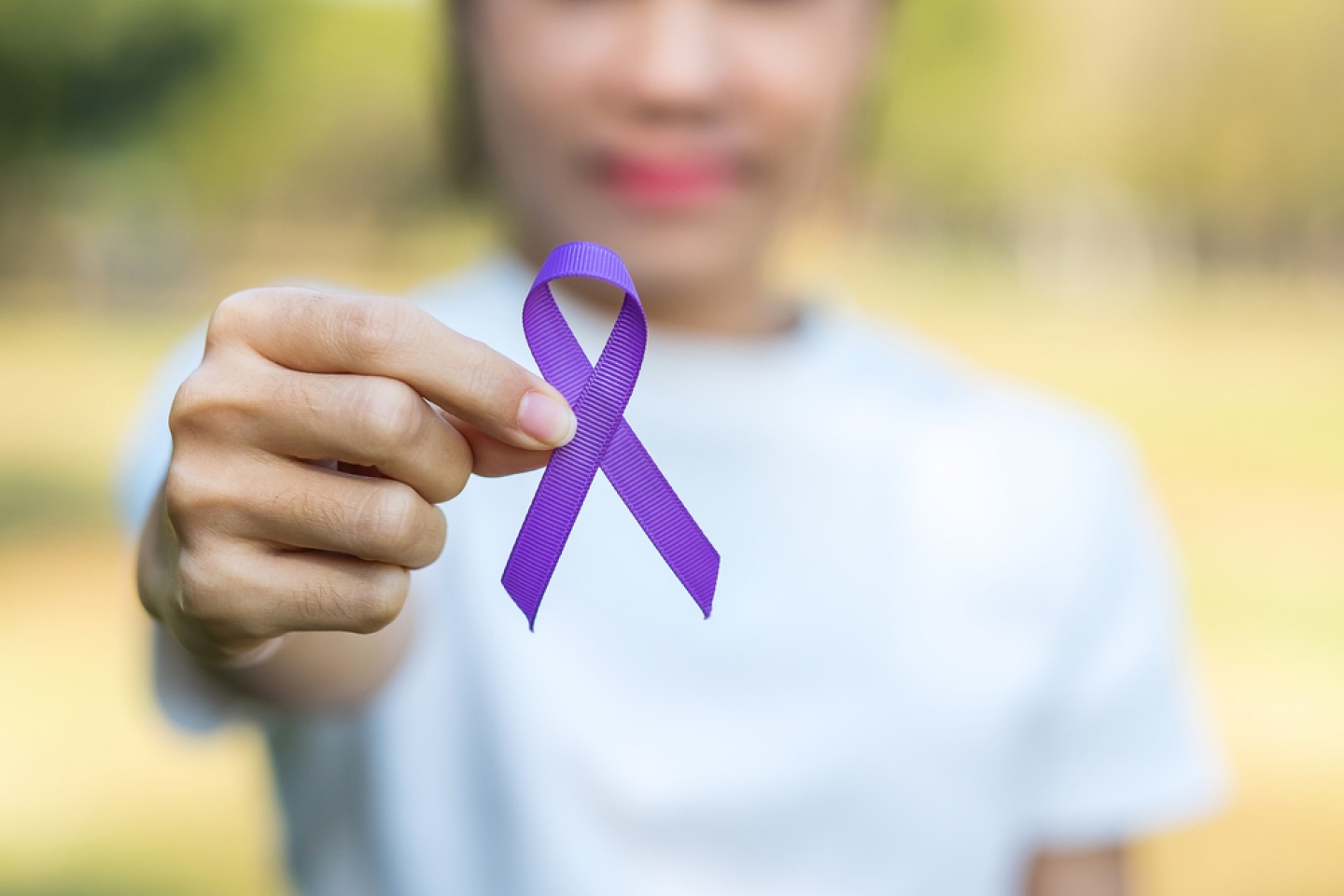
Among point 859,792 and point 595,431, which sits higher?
point 595,431

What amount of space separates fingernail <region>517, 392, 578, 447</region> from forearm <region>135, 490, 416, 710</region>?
0.66 ft

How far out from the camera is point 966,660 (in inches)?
39.8

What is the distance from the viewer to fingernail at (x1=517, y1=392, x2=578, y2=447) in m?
0.51

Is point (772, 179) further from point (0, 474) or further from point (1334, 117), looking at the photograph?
point (1334, 117)

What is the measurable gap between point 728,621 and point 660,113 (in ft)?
1.34

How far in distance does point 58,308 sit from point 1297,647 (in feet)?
45.5

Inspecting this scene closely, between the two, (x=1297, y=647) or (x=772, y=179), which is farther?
(x=1297, y=647)

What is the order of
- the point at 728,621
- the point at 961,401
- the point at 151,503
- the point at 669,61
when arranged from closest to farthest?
the point at 151,503
the point at 669,61
the point at 728,621
the point at 961,401

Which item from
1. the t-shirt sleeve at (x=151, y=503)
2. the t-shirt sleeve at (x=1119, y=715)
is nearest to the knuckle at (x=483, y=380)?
the t-shirt sleeve at (x=151, y=503)

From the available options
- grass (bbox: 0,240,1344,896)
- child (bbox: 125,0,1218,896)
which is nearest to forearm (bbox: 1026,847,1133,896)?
child (bbox: 125,0,1218,896)

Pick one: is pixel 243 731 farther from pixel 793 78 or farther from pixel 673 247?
pixel 793 78

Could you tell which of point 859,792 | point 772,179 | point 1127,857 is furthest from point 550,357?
point 1127,857

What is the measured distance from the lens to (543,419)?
1.66 feet

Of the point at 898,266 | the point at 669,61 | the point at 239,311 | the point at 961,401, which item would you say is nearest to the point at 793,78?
the point at 669,61
